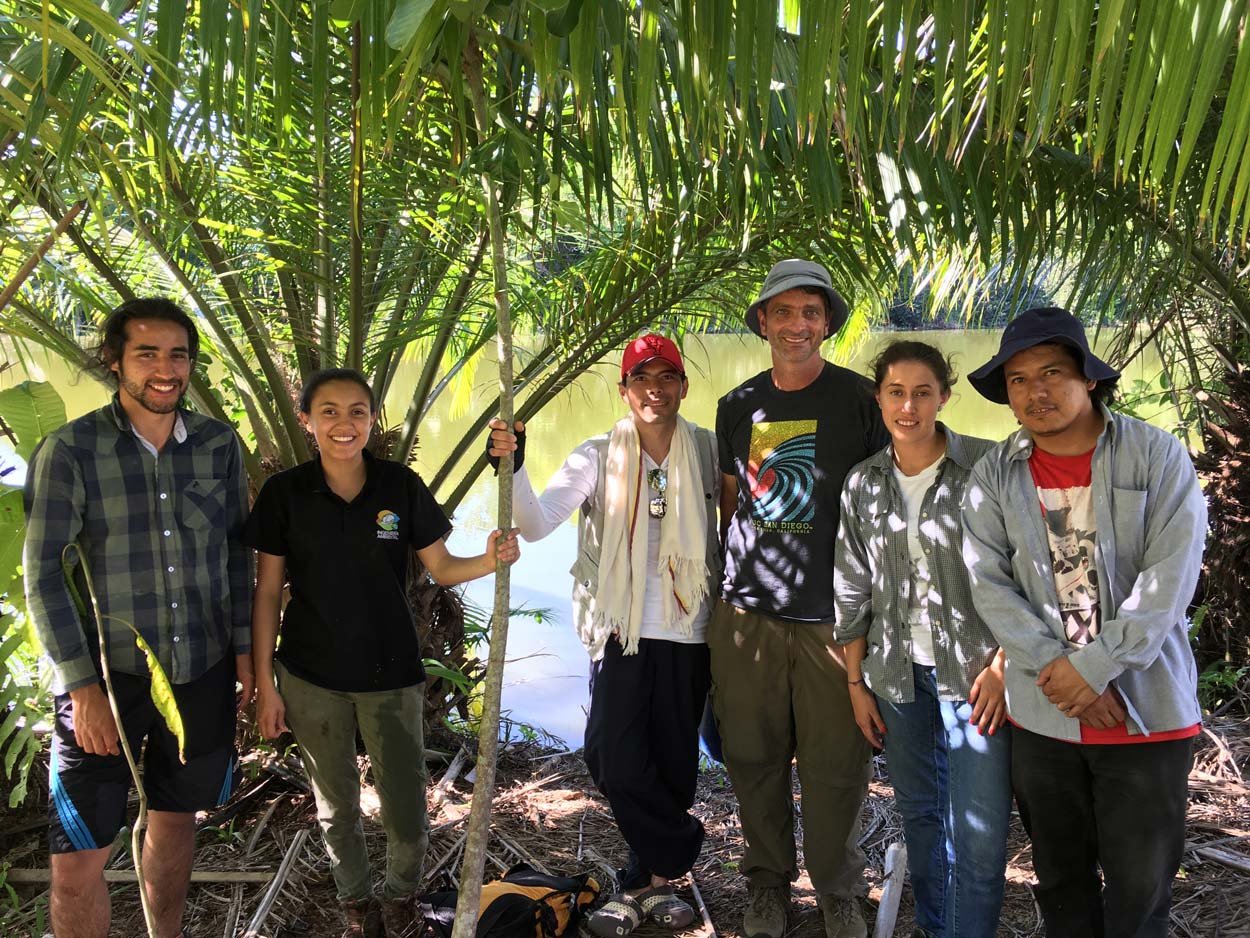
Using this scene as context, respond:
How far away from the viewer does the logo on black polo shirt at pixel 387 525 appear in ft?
9.25

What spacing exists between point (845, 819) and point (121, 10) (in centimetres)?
269

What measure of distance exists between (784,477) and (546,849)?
1.71 meters

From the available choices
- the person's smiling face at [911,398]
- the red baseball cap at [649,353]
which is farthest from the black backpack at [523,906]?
the person's smiling face at [911,398]

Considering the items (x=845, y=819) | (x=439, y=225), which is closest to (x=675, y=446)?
(x=439, y=225)

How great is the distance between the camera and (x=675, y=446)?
3086 mm

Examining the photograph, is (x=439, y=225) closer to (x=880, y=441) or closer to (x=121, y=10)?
(x=121, y=10)

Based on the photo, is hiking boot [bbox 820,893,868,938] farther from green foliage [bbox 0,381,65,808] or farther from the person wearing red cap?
green foliage [bbox 0,381,65,808]

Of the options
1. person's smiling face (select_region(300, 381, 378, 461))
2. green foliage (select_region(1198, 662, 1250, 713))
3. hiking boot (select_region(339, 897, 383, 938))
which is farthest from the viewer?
green foliage (select_region(1198, 662, 1250, 713))

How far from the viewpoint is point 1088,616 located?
90.6 inches

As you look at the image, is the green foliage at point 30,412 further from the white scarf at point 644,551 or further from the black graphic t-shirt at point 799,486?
the black graphic t-shirt at point 799,486

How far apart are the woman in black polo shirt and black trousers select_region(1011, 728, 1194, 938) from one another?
1.47 m

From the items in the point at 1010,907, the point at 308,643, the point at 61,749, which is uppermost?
the point at 308,643

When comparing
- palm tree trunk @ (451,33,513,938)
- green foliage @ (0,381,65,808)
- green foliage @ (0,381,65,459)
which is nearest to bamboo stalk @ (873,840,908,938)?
palm tree trunk @ (451,33,513,938)

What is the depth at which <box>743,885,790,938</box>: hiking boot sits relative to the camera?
118 inches
